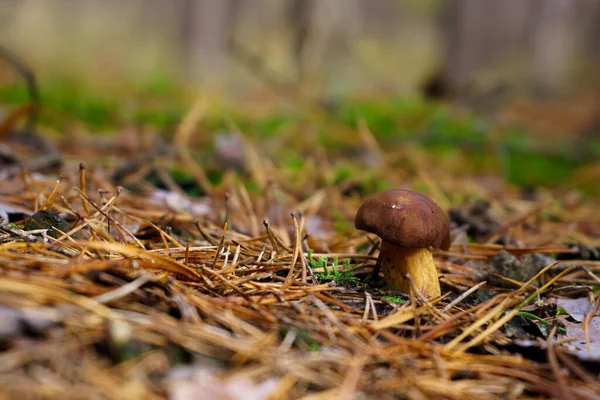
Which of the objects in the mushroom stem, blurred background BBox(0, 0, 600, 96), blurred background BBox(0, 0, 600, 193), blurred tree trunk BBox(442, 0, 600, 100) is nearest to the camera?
the mushroom stem

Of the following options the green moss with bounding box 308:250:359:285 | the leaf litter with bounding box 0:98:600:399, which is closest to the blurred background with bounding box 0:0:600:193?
the leaf litter with bounding box 0:98:600:399

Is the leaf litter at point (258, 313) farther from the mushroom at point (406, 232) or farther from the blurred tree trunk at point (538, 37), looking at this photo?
the blurred tree trunk at point (538, 37)

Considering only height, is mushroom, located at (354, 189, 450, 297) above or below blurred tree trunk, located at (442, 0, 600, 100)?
below

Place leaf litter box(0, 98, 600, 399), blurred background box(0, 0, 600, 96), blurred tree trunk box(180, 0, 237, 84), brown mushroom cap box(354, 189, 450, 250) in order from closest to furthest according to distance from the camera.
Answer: leaf litter box(0, 98, 600, 399) < brown mushroom cap box(354, 189, 450, 250) < blurred background box(0, 0, 600, 96) < blurred tree trunk box(180, 0, 237, 84)

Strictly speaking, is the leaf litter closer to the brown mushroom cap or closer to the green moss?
the green moss

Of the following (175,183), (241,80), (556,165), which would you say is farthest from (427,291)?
(241,80)

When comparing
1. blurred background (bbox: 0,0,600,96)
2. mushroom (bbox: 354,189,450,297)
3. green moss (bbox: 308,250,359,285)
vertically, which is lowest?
green moss (bbox: 308,250,359,285)

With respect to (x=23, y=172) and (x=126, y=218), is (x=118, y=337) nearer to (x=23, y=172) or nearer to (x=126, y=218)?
(x=126, y=218)
